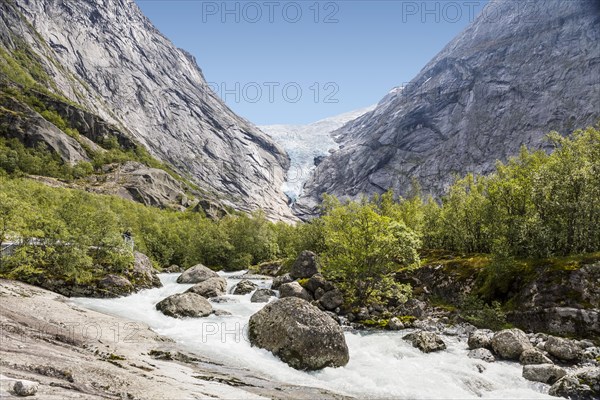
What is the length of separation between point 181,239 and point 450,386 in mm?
92388

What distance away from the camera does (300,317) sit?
26.6 meters

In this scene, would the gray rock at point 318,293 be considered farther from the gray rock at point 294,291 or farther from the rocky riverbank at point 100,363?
the rocky riverbank at point 100,363

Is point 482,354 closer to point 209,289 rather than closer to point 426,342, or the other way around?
point 426,342

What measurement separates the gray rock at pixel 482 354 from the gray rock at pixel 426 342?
219 cm

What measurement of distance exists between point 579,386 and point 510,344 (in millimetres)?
6319

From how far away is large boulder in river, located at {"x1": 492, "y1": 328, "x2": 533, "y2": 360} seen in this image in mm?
26812

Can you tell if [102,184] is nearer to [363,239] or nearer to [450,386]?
[363,239]

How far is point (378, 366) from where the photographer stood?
24859 millimetres

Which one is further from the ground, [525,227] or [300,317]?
[525,227]

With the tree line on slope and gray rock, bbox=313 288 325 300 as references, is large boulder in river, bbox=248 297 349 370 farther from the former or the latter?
gray rock, bbox=313 288 325 300

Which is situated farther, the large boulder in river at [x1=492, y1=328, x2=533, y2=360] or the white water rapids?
the large boulder in river at [x1=492, y1=328, x2=533, y2=360]

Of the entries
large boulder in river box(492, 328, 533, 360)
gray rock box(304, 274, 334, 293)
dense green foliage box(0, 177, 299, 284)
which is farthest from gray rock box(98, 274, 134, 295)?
large boulder in river box(492, 328, 533, 360)

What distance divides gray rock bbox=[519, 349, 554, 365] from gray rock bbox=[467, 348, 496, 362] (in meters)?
1.88

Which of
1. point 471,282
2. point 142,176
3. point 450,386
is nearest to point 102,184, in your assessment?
point 142,176
